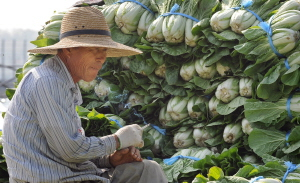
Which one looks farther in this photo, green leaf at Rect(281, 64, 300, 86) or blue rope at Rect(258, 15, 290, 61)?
blue rope at Rect(258, 15, 290, 61)

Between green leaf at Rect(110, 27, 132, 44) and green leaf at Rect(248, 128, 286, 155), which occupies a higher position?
green leaf at Rect(110, 27, 132, 44)

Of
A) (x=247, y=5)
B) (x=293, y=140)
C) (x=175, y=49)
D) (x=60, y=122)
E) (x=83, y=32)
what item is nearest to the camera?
(x=60, y=122)

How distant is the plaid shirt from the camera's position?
2.59 m

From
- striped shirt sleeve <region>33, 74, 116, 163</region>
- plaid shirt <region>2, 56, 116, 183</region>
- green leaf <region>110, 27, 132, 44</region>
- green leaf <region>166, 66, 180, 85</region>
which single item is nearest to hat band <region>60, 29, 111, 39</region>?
plaid shirt <region>2, 56, 116, 183</region>

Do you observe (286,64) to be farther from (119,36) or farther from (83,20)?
(119,36)

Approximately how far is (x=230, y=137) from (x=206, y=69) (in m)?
0.65

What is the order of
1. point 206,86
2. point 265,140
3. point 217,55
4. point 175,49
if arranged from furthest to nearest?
1. point 175,49
2. point 206,86
3. point 217,55
4. point 265,140

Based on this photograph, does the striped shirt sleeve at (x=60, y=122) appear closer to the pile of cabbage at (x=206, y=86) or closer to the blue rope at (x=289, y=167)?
the pile of cabbage at (x=206, y=86)

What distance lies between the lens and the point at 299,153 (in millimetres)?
3328

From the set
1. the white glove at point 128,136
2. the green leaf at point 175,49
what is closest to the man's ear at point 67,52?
the white glove at point 128,136

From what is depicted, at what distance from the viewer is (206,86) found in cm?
404

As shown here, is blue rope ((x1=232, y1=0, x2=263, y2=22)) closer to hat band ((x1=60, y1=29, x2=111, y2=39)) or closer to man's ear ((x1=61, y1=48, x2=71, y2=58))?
hat band ((x1=60, y1=29, x2=111, y2=39))

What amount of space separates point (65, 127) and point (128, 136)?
18.7 inches

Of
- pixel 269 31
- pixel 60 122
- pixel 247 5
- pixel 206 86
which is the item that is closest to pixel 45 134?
pixel 60 122
